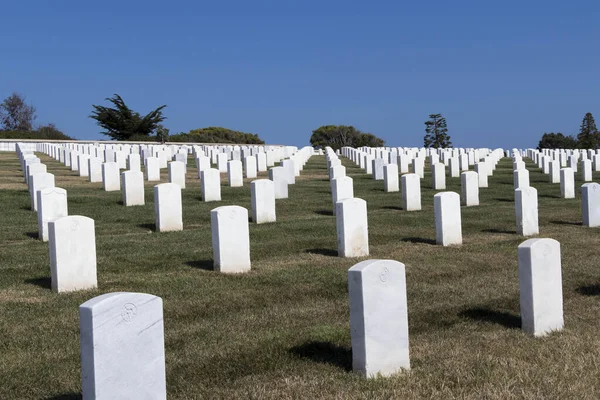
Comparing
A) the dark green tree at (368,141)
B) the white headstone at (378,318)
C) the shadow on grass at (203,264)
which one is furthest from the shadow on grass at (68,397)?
the dark green tree at (368,141)

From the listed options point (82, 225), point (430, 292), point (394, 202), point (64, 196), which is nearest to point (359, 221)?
point (430, 292)

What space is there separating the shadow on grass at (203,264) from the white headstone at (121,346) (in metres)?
5.77

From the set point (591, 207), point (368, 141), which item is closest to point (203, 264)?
point (591, 207)

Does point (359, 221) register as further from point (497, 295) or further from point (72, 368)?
point (72, 368)

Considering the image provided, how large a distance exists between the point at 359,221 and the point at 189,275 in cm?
317

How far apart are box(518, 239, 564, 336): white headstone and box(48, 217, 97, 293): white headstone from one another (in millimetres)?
5357

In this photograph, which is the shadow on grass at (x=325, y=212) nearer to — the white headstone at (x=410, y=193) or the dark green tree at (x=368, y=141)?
the white headstone at (x=410, y=193)

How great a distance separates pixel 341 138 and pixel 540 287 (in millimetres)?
81823

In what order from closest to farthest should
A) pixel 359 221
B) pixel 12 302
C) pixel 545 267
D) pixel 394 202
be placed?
pixel 545 267 < pixel 12 302 < pixel 359 221 < pixel 394 202

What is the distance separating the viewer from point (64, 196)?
13680mm

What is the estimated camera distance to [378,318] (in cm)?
627

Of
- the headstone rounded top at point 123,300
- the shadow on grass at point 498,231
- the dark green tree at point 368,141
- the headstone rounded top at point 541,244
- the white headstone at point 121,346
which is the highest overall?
the dark green tree at point 368,141

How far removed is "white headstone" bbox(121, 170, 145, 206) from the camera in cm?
1848

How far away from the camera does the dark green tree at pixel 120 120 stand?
7406 centimetres
